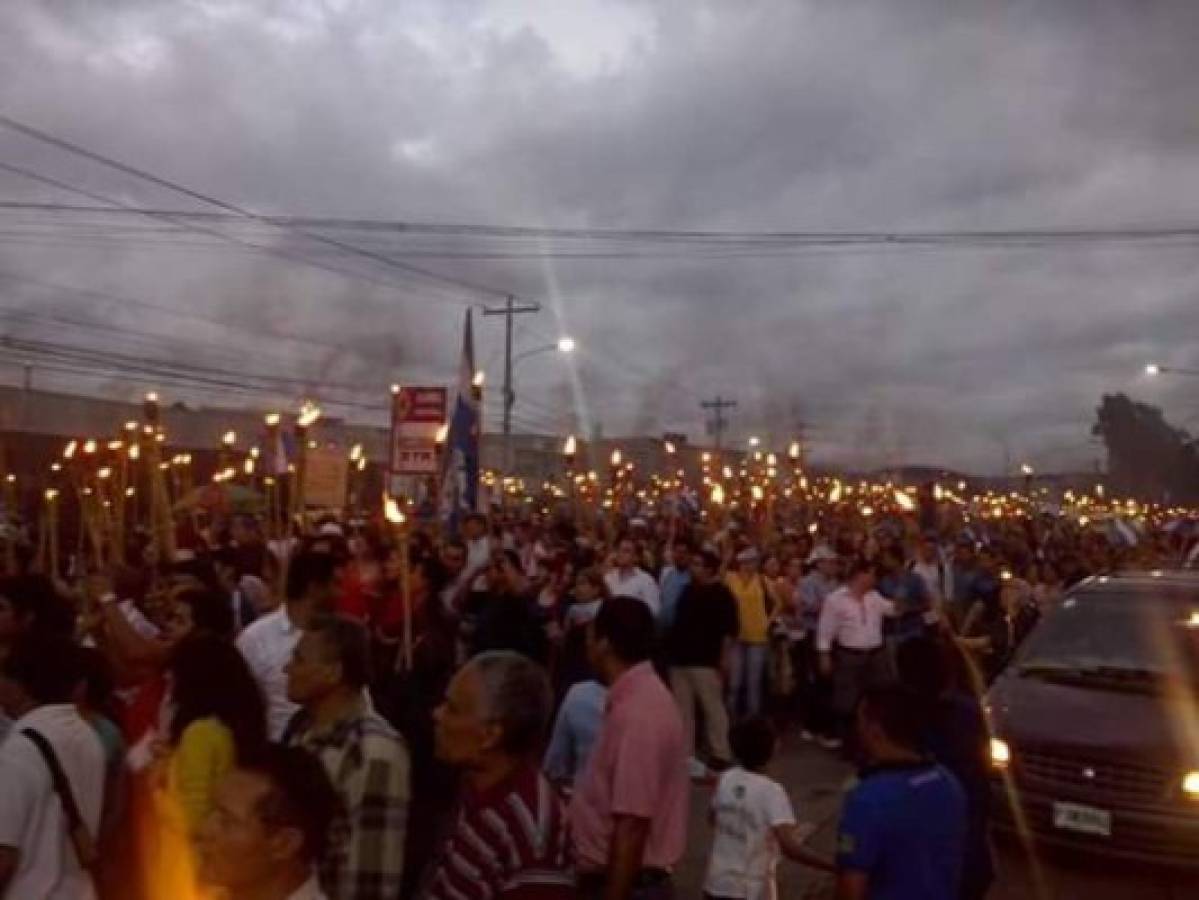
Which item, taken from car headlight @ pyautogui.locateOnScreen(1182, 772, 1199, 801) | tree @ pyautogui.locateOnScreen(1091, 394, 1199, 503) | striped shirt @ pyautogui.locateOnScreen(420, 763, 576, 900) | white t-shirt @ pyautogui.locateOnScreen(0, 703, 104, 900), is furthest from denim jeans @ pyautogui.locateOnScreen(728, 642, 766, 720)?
tree @ pyautogui.locateOnScreen(1091, 394, 1199, 503)

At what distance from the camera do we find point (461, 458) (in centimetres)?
1486

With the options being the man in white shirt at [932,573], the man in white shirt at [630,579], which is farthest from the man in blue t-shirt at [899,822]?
the man in white shirt at [932,573]

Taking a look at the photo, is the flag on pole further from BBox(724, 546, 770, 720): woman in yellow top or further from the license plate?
the license plate

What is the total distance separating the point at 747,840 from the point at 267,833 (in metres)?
3.44

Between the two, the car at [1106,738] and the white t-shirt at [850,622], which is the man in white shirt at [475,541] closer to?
the white t-shirt at [850,622]

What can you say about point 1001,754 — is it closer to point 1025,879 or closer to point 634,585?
point 1025,879

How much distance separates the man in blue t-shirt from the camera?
14.0 feet

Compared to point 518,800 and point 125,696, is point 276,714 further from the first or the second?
→ point 518,800

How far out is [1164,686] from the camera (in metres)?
9.56

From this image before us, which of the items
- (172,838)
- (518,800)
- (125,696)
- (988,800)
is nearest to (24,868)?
(172,838)

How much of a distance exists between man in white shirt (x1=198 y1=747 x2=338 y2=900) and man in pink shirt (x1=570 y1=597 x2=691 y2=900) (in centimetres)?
181

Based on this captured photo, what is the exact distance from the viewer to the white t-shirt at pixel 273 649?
20.7ft

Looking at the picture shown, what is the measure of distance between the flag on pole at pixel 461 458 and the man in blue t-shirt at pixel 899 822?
A: 10.2m

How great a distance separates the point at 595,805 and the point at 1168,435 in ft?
388
